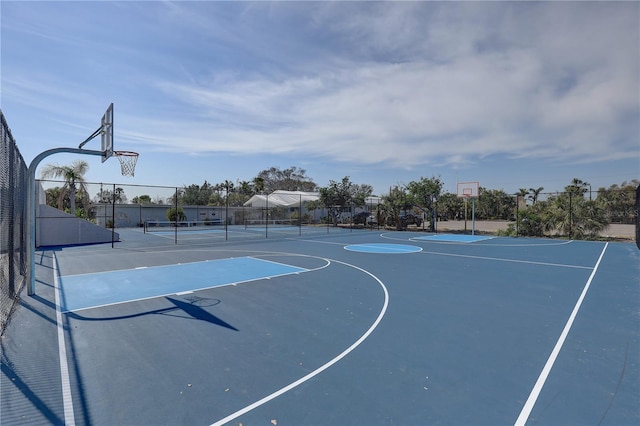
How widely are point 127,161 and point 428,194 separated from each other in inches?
847

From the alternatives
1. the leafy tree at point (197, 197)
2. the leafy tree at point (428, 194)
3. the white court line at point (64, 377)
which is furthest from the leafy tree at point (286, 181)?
the white court line at point (64, 377)

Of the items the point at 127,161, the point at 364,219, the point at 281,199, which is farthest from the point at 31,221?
the point at 281,199

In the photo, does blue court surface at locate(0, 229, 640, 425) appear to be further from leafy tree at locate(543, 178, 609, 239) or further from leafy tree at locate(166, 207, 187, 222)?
leafy tree at locate(166, 207, 187, 222)

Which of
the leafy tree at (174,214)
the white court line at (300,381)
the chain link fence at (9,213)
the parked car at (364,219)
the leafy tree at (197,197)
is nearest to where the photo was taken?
the white court line at (300,381)

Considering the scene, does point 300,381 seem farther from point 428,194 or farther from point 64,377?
point 428,194

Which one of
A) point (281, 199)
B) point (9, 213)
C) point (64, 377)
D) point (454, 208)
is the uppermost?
point (281, 199)

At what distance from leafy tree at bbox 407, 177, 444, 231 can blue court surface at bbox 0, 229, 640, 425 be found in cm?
1744

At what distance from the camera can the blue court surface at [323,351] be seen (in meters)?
3.19

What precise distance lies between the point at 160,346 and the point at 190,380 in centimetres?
117

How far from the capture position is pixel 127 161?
38.3ft

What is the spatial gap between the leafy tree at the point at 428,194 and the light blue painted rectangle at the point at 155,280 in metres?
18.4

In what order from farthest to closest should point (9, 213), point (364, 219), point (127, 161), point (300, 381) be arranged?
1. point (364, 219)
2. point (127, 161)
3. point (9, 213)
4. point (300, 381)

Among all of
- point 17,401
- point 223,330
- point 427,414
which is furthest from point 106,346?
point 427,414

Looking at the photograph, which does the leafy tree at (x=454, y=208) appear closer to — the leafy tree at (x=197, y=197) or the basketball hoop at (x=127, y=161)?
the leafy tree at (x=197, y=197)
